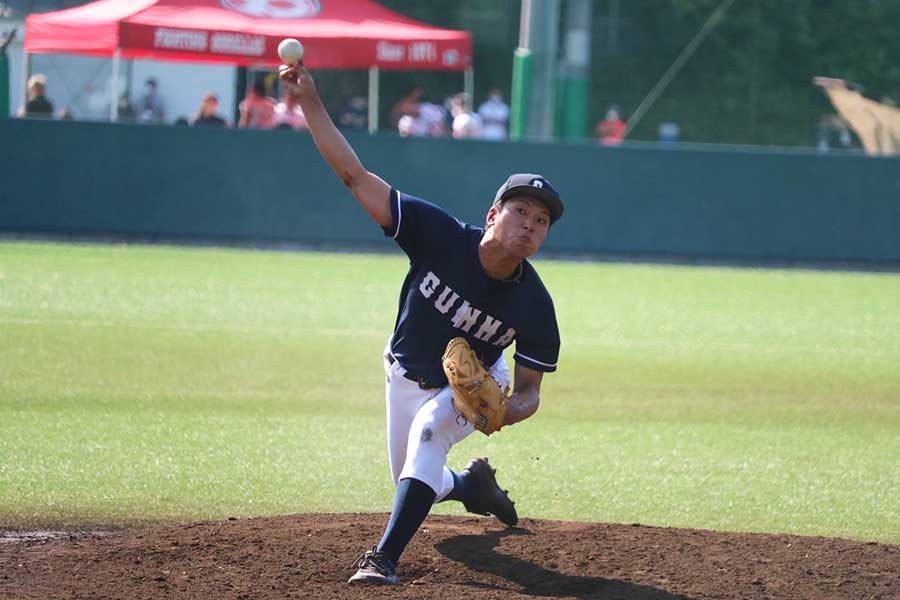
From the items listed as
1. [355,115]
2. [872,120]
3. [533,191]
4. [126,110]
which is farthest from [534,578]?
[355,115]

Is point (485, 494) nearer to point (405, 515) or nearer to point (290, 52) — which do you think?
point (405, 515)

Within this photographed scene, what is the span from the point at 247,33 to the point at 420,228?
60.0ft

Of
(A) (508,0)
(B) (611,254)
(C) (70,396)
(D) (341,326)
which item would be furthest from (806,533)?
(A) (508,0)

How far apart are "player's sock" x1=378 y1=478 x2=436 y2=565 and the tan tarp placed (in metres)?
20.3

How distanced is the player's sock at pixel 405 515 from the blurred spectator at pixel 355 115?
3023 cm

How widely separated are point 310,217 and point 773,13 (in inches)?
1141

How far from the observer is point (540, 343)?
5.91 meters

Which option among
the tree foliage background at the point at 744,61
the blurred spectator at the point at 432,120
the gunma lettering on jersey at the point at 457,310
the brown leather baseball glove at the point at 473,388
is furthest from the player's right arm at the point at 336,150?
the tree foliage background at the point at 744,61

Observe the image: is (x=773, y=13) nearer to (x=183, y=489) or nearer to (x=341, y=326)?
(x=341, y=326)

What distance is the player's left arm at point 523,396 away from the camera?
19.2 feet

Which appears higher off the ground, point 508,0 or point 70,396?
point 508,0

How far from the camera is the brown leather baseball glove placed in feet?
18.3

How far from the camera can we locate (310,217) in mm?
22328

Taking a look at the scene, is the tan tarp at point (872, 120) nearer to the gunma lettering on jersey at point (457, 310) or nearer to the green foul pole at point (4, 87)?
the green foul pole at point (4, 87)
